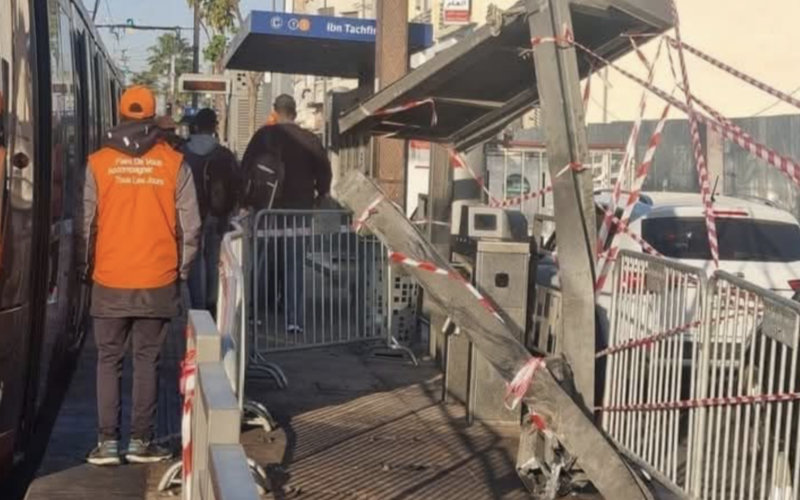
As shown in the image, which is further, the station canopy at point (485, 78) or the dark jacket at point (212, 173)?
the dark jacket at point (212, 173)

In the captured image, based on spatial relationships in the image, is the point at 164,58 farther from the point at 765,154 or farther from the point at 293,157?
the point at 765,154

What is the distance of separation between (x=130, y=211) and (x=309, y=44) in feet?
25.1

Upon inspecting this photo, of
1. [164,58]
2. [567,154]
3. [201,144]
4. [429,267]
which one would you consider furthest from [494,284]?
[164,58]

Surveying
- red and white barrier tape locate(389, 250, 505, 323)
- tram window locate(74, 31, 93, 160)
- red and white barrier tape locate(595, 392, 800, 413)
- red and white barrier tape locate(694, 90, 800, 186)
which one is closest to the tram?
tram window locate(74, 31, 93, 160)

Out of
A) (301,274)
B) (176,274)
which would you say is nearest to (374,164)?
(301,274)

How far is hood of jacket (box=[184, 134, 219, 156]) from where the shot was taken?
13.6 metres

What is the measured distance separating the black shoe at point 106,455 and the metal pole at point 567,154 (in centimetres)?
270

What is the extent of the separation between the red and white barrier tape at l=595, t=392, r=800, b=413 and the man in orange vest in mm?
2534

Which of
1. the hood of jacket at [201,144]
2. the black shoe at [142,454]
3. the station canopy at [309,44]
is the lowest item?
the black shoe at [142,454]

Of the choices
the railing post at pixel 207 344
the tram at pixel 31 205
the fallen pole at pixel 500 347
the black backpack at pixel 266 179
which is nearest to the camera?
the railing post at pixel 207 344

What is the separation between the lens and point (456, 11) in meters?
41.0

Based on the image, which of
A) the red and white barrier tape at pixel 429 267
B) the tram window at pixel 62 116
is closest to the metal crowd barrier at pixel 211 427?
the red and white barrier tape at pixel 429 267

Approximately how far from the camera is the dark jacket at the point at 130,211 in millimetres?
7676

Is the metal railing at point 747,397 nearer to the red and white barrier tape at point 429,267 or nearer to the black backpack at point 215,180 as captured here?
the red and white barrier tape at point 429,267
